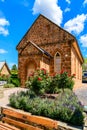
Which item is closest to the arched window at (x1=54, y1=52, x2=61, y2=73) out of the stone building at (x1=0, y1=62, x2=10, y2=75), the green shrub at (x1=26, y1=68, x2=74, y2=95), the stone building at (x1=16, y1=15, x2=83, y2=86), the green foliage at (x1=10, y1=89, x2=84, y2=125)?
the stone building at (x1=16, y1=15, x2=83, y2=86)

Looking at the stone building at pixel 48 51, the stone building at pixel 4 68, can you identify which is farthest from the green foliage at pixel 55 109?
the stone building at pixel 4 68

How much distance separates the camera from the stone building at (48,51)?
18859 mm

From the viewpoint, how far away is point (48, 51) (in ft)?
66.6

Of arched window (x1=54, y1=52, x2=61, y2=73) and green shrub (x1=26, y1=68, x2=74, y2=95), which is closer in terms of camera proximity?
green shrub (x1=26, y1=68, x2=74, y2=95)

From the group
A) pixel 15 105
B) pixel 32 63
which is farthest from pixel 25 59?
pixel 15 105

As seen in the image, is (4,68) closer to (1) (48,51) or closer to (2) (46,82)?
(1) (48,51)

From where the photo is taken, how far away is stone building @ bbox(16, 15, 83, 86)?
61.9 ft

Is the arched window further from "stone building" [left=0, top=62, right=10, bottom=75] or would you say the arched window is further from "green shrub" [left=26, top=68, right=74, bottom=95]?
"stone building" [left=0, top=62, right=10, bottom=75]

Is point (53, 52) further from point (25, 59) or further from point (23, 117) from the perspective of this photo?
point (23, 117)

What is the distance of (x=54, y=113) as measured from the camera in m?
6.70

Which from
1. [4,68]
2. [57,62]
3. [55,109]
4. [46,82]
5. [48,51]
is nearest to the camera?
[55,109]

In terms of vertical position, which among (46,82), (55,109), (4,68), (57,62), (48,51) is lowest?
(55,109)

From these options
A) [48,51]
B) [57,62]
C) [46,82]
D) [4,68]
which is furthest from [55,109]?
[4,68]

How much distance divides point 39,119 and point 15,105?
288cm
